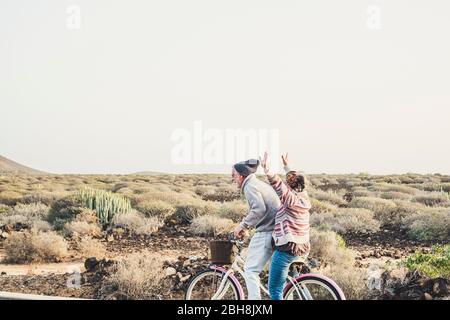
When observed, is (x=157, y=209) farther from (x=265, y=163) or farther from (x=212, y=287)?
(x=265, y=163)

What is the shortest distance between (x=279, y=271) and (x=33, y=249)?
23.1ft

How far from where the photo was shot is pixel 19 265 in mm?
12852

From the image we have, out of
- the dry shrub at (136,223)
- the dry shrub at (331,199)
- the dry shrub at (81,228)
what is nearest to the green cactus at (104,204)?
the dry shrub at (136,223)

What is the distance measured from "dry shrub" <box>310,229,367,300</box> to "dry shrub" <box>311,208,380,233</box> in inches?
142

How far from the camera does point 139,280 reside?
993cm

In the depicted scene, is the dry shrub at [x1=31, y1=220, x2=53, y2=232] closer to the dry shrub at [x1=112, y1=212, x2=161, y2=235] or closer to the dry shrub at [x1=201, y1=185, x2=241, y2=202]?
the dry shrub at [x1=112, y1=212, x2=161, y2=235]

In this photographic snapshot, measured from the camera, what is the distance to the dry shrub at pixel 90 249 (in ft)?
44.7

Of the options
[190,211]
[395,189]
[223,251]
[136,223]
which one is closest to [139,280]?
[223,251]

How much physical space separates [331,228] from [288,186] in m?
8.32

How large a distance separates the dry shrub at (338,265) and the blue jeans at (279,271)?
→ 8.33 feet

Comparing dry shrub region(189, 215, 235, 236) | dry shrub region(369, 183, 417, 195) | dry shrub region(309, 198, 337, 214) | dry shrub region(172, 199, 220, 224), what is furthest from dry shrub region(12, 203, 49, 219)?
dry shrub region(369, 183, 417, 195)

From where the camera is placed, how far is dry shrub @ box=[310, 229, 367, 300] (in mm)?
9484
